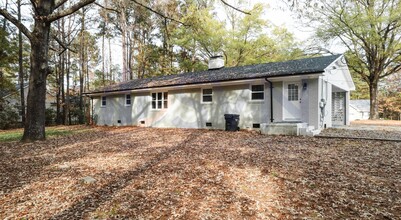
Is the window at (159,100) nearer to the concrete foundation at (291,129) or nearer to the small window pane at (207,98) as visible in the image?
the small window pane at (207,98)

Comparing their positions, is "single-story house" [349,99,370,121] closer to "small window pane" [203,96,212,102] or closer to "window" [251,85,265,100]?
"window" [251,85,265,100]

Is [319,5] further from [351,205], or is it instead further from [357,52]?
[357,52]

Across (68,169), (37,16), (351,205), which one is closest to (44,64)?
(37,16)

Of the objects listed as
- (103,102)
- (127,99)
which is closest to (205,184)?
(127,99)

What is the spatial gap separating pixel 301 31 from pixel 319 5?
593 inches

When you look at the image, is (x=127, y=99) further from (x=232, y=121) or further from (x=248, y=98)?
(x=248, y=98)

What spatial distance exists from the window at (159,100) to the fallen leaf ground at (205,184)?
8.51 metres

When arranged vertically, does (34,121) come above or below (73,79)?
below

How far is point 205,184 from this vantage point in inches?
161

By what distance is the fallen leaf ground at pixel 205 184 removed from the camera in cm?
309

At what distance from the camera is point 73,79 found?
2983 cm

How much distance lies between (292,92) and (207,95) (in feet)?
15.0

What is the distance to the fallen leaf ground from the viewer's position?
309cm

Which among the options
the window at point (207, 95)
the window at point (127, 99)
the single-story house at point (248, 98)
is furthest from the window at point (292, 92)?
the window at point (127, 99)
